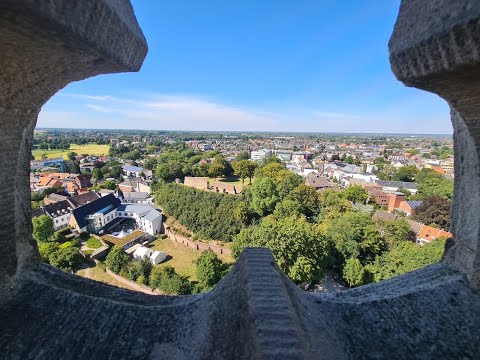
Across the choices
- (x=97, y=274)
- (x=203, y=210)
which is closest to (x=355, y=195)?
(x=203, y=210)

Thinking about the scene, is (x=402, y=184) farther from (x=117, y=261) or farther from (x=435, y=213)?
(x=117, y=261)

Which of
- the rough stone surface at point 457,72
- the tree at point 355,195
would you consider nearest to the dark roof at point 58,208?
the tree at point 355,195

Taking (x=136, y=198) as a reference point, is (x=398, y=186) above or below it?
above

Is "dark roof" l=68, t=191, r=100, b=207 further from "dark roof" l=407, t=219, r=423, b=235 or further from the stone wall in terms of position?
"dark roof" l=407, t=219, r=423, b=235

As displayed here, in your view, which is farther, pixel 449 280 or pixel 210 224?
pixel 210 224

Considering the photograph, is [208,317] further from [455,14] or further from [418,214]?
[418,214]

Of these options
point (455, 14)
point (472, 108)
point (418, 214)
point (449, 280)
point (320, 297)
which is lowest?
point (418, 214)

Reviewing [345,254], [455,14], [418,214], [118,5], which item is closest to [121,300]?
[118,5]
